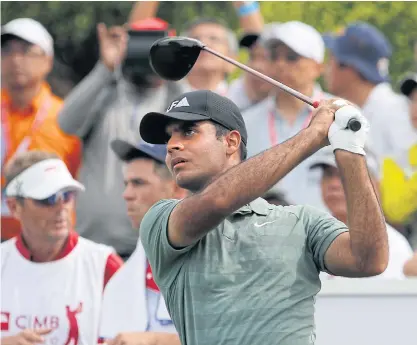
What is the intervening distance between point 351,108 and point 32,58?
4.23m

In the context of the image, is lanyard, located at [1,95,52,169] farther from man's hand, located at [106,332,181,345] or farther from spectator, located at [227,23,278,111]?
man's hand, located at [106,332,181,345]

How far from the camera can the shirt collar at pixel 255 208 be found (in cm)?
381

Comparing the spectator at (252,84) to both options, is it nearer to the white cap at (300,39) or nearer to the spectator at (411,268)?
the white cap at (300,39)

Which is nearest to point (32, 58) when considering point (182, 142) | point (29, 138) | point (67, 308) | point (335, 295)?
point (29, 138)

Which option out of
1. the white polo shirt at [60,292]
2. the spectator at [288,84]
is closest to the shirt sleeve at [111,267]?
the white polo shirt at [60,292]

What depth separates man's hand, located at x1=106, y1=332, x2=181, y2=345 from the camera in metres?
5.30

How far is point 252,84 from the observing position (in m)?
7.70

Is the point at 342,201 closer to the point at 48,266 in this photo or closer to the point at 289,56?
the point at 289,56

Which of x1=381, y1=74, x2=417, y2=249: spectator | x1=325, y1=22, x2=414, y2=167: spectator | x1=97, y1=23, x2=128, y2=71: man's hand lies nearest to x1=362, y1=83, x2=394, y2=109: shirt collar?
x1=325, y1=22, x2=414, y2=167: spectator

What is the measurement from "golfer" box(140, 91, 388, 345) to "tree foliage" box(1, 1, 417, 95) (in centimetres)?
698

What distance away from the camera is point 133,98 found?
23.4 feet

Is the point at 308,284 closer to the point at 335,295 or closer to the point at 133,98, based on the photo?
the point at 335,295

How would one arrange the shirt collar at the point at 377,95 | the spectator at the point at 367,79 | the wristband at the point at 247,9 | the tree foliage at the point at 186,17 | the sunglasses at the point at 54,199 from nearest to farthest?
the sunglasses at the point at 54,199
the spectator at the point at 367,79
the shirt collar at the point at 377,95
the wristband at the point at 247,9
the tree foliage at the point at 186,17

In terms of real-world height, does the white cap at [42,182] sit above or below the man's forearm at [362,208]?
above
